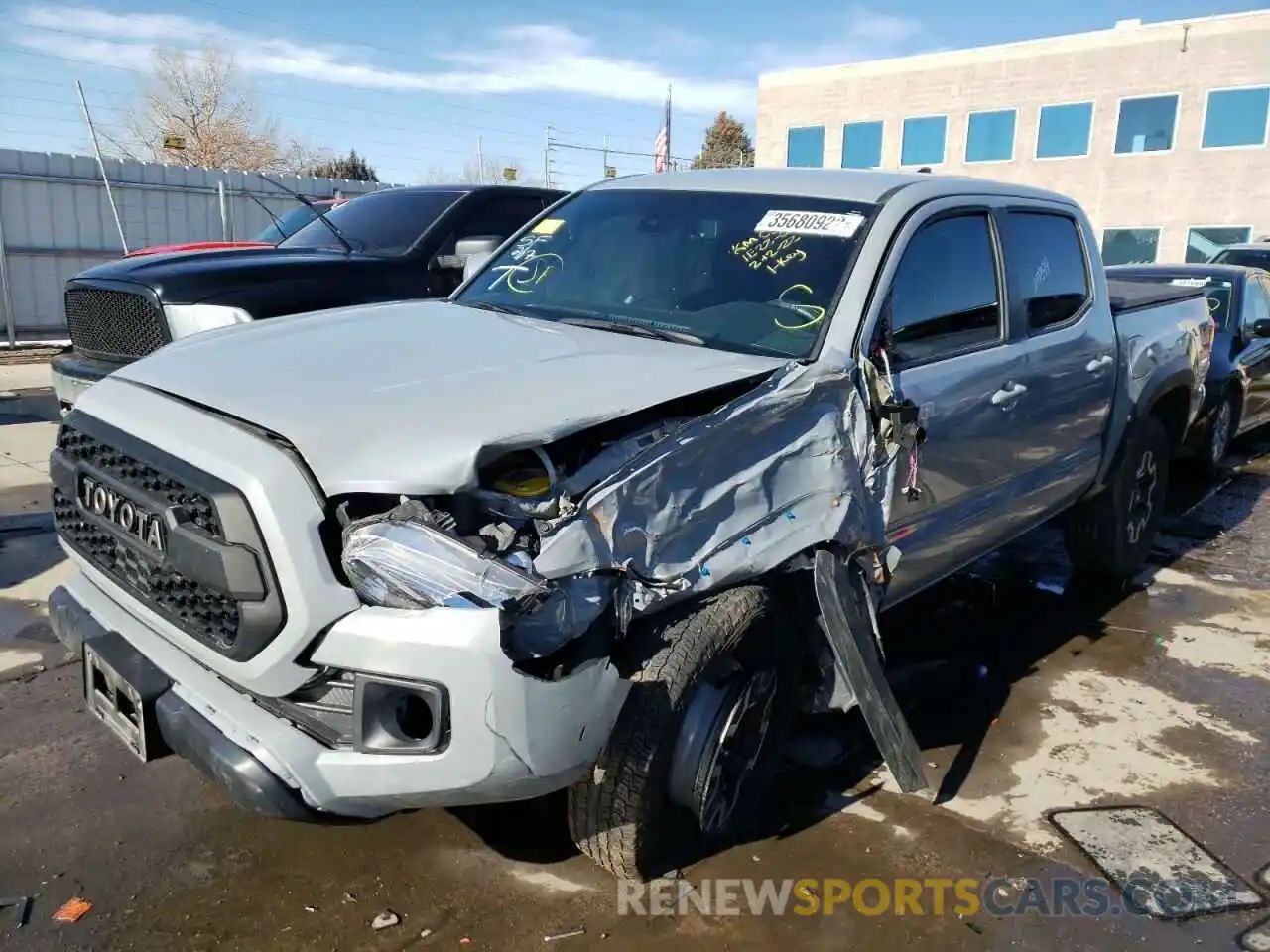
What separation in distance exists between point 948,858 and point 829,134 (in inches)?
1213

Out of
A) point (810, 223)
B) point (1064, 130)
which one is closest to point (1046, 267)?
point (810, 223)

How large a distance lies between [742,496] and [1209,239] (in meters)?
26.8

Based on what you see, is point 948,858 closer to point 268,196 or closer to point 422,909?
point 422,909

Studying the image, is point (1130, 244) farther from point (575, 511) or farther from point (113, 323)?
point (575, 511)

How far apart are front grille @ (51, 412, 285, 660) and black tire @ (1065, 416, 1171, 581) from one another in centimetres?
430

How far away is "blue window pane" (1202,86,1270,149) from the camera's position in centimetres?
2369

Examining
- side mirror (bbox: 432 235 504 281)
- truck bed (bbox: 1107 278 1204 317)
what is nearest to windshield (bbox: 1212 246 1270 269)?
truck bed (bbox: 1107 278 1204 317)

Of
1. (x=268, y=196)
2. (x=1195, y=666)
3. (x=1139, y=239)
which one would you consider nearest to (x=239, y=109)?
(x=268, y=196)

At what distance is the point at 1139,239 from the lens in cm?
2589

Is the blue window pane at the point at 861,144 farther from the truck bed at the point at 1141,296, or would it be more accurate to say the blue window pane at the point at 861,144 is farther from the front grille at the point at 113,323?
the front grille at the point at 113,323

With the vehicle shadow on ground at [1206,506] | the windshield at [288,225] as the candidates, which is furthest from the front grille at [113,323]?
the vehicle shadow on ground at [1206,506]

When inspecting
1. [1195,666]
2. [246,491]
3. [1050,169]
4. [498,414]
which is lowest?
[1195,666]

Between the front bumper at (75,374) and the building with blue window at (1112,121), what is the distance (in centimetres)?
2199

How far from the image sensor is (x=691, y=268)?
3539mm
